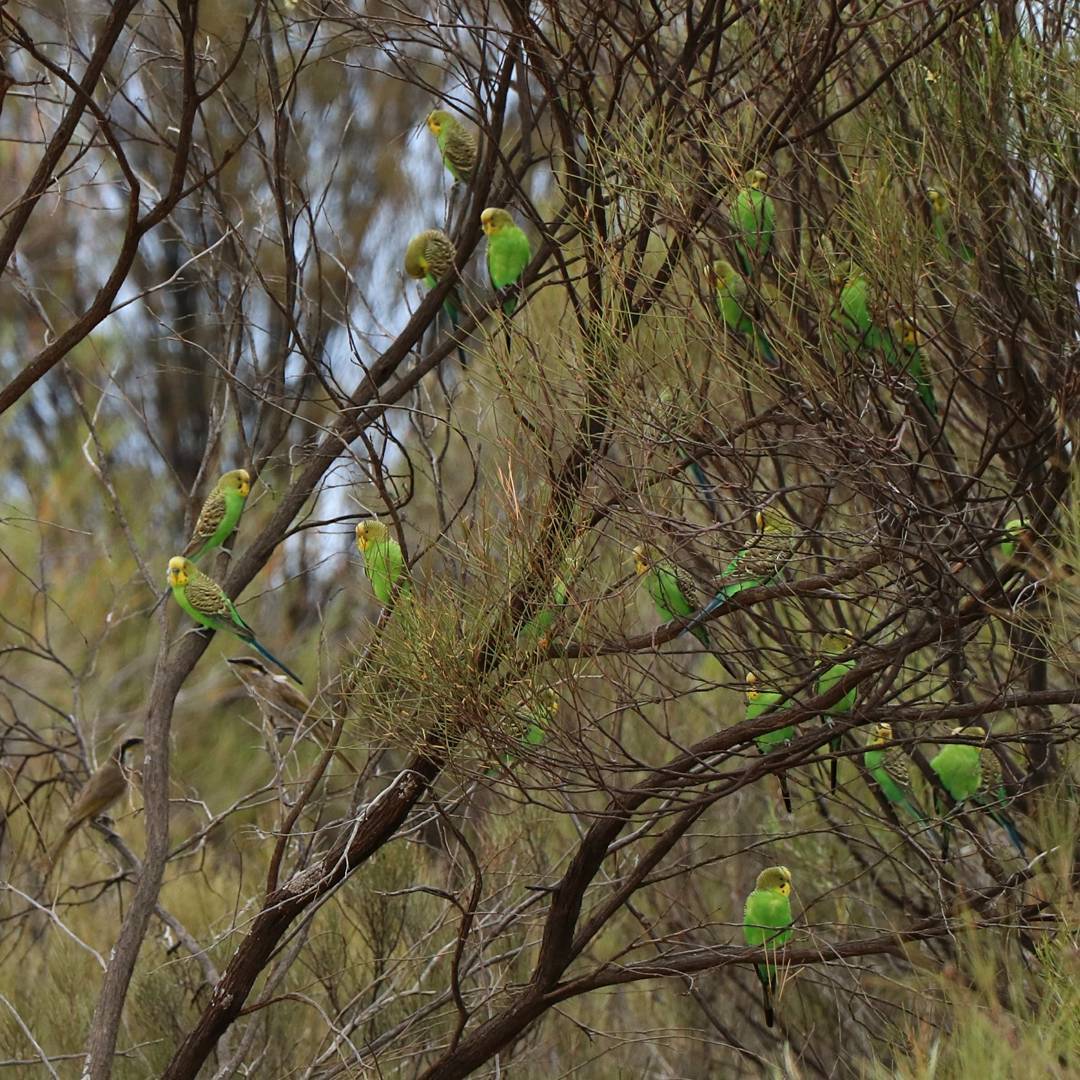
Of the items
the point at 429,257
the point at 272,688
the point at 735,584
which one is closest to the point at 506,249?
the point at 429,257

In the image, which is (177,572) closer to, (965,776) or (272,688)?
(272,688)

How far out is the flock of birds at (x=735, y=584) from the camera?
238 centimetres

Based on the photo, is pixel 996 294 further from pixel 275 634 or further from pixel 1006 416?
pixel 275 634

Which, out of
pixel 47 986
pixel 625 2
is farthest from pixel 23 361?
pixel 625 2

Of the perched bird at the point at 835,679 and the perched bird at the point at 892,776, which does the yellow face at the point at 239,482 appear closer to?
the perched bird at the point at 835,679

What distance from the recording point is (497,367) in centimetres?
233

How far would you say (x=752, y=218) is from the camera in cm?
257

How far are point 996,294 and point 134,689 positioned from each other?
4.66 meters

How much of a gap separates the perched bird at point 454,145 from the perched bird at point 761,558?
1.31 m

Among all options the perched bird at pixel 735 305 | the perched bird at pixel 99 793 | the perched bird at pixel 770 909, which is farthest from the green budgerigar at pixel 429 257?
the perched bird at pixel 770 909

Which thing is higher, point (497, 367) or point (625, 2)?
point (625, 2)

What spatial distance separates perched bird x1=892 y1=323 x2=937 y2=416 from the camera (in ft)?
7.95

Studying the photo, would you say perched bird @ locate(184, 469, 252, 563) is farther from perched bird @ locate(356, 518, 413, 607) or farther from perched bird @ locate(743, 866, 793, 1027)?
perched bird @ locate(743, 866, 793, 1027)

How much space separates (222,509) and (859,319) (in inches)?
60.8
